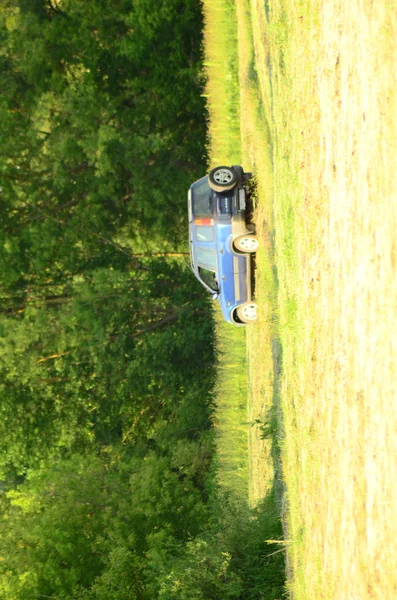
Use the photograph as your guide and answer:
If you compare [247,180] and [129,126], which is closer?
[247,180]

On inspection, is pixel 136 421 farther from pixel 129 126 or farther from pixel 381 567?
pixel 381 567

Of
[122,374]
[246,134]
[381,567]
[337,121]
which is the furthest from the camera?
[122,374]

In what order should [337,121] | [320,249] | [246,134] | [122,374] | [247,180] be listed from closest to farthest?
[337,121], [320,249], [247,180], [246,134], [122,374]

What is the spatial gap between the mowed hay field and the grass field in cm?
2

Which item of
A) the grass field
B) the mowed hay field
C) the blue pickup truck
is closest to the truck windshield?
the blue pickup truck

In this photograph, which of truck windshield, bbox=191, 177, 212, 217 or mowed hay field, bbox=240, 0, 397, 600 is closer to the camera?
mowed hay field, bbox=240, 0, 397, 600

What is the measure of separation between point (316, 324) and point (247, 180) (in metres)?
6.26

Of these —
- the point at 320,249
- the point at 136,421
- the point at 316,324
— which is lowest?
the point at 136,421

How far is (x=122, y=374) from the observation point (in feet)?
72.2

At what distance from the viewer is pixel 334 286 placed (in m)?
8.27

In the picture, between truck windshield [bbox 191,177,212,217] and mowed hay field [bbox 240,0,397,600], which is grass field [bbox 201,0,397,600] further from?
truck windshield [bbox 191,177,212,217]

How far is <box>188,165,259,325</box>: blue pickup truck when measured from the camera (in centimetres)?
1417

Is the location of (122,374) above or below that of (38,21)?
below

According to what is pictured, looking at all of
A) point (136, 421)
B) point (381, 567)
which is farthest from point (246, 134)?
point (381, 567)
